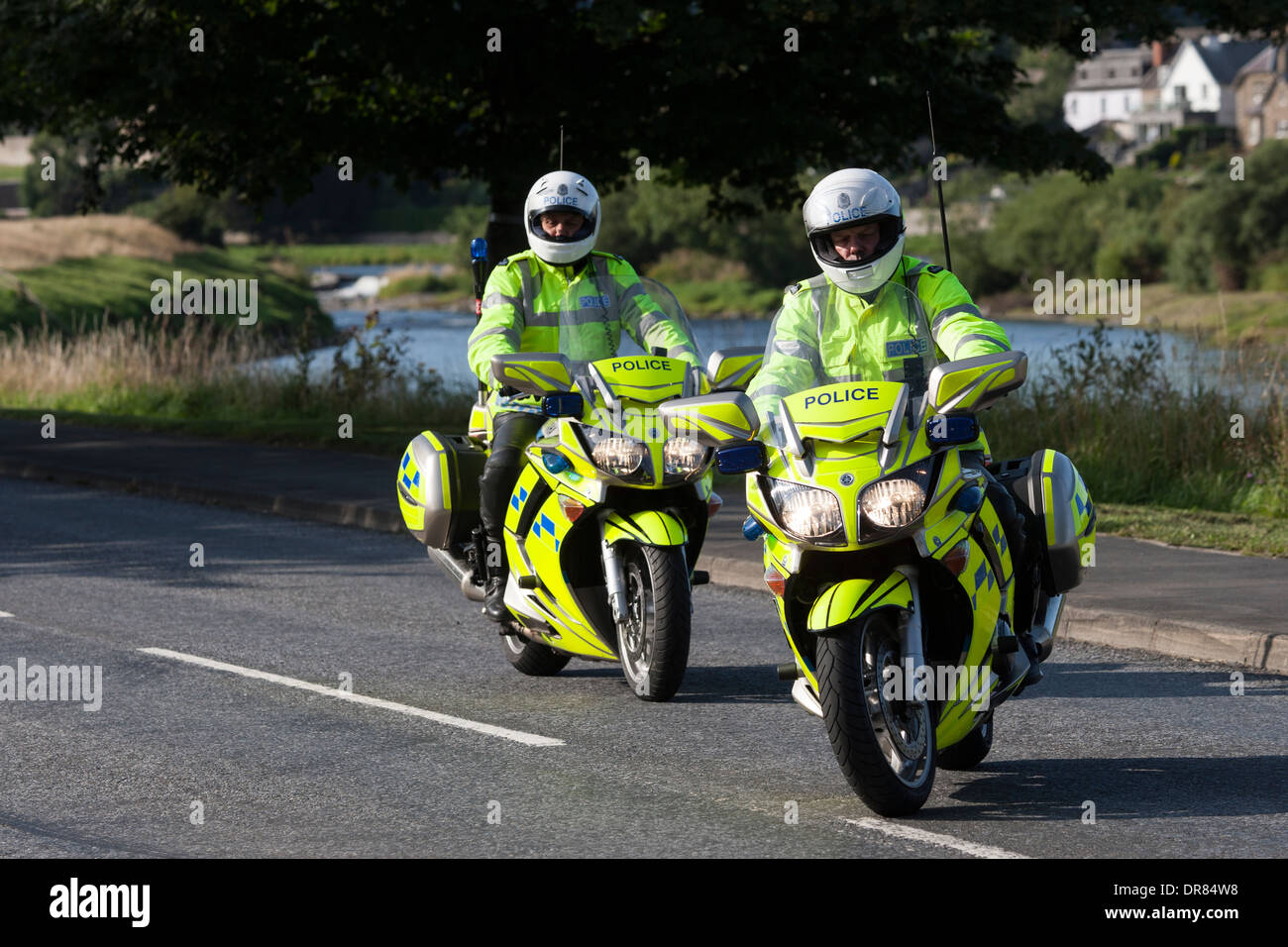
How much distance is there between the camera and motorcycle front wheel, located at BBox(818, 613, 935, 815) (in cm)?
538

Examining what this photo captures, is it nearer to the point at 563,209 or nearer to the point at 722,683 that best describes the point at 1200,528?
the point at 722,683

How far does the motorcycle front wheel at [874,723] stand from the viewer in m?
5.38

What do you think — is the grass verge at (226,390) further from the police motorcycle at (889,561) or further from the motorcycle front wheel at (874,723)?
the motorcycle front wheel at (874,723)

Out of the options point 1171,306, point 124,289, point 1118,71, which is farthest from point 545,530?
point 1118,71

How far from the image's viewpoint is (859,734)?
5.39m

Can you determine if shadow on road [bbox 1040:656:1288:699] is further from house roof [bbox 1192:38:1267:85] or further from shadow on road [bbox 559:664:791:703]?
house roof [bbox 1192:38:1267:85]

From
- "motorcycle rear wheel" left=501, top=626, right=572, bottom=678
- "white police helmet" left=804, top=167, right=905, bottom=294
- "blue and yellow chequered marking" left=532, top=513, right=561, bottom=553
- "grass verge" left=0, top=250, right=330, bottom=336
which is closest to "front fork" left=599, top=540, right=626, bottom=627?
"blue and yellow chequered marking" left=532, top=513, right=561, bottom=553

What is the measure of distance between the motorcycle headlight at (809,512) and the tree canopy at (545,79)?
497 inches

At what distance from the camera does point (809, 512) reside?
17.6 feet

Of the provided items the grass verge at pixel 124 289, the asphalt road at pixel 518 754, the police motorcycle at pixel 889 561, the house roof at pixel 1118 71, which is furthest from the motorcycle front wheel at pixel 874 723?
the house roof at pixel 1118 71

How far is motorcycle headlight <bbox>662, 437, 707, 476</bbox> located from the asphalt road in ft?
3.29

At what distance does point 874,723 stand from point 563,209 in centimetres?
323

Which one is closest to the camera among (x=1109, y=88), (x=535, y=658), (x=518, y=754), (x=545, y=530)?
(x=518, y=754)

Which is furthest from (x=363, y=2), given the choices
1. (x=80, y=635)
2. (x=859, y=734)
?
(x=859, y=734)
